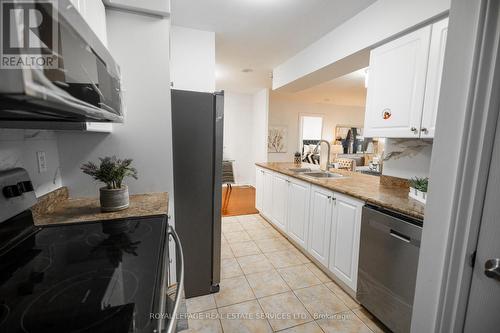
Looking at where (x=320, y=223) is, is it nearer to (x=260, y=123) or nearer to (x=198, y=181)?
(x=198, y=181)

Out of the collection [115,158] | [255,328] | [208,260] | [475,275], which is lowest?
[255,328]

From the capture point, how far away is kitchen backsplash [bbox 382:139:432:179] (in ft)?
5.98

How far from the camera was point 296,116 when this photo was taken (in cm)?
612

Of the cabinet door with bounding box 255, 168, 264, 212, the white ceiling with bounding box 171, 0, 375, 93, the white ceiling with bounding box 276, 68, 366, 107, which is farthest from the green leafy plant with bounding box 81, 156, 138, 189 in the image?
the white ceiling with bounding box 276, 68, 366, 107

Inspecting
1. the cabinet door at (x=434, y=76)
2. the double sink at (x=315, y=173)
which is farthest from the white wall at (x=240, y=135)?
the cabinet door at (x=434, y=76)

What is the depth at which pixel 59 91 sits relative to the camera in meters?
0.43

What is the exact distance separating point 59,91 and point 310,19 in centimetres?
230

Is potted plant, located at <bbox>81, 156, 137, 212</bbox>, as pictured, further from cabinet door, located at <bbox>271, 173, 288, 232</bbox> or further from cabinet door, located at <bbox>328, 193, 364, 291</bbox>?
cabinet door, located at <bbox>271, 173, 288, 232</bbox>

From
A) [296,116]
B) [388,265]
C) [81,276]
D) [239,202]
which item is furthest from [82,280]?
[296,116]

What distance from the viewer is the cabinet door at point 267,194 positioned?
10.7 ft

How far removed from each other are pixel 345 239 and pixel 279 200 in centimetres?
125

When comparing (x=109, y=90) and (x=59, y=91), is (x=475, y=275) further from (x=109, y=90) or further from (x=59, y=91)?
(x=109, y=90)

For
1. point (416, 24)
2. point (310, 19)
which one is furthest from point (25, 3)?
point (310, 19)

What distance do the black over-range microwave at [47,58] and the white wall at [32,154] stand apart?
0.66 meters
